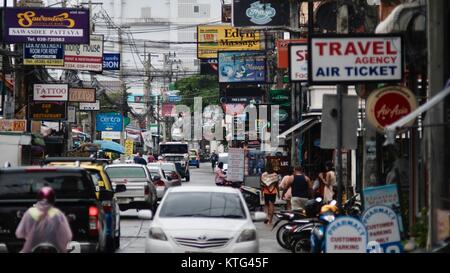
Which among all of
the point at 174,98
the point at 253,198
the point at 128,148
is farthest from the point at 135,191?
the point at 174,98

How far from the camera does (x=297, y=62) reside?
1980cm

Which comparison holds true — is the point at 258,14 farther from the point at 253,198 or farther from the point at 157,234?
the point at 157,234

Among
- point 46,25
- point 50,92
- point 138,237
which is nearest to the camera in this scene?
point 138,237

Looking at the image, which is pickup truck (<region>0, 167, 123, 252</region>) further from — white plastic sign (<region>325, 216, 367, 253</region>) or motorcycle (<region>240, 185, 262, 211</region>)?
motorcycle (<region>240, 185, 262, 211</region>)

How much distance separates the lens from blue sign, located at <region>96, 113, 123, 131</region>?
213ft

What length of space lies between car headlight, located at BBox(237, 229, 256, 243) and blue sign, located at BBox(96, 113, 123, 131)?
50.5 meters

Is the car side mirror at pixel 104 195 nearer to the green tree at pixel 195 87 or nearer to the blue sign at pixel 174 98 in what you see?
the green tree at pixel 195 87

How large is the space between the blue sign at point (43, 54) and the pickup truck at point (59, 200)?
20.6 meters

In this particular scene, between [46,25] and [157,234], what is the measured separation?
69.3 feet

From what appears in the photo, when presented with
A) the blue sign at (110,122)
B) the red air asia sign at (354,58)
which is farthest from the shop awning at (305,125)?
the blue sign at (110,122)
